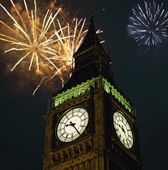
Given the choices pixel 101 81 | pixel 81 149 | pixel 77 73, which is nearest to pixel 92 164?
pixel 81 149

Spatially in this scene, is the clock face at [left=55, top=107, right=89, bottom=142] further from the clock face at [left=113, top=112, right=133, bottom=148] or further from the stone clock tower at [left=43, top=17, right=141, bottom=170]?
the clock face at [left=113, top=112, right=133, bottom=148]

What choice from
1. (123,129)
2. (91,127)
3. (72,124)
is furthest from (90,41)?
(91,127)

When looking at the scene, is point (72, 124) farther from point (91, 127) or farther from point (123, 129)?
point (123, 129)

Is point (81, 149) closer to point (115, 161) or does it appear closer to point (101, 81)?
point (115, 161)

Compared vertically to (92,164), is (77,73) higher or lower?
higher

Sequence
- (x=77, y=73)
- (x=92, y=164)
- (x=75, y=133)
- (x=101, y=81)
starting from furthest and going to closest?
(x=77, y=73) < (x=101, y=81) < (x=75, y=133) < (x=92, y=164)

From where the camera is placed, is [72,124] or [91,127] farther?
[72,124]

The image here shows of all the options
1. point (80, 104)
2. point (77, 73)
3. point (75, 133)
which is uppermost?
point (77, 73)
